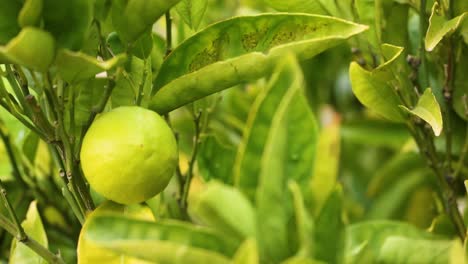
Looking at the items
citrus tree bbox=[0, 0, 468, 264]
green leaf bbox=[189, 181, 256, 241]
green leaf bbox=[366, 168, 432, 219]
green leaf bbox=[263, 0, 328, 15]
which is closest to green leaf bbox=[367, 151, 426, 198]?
green leaf bbox=[366, 168, 432, 219]

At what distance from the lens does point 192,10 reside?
747 millimetres

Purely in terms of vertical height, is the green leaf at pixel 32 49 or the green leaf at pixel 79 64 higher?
the green leaf at pixel 32 49

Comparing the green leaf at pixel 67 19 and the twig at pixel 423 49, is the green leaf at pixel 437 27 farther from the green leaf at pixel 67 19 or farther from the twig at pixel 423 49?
the green leaf at pixel 67 19

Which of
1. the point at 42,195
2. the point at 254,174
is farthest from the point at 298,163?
the point at 42,195

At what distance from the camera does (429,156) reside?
0.83 m

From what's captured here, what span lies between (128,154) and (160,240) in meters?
0.11

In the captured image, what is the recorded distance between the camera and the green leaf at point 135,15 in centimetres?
58

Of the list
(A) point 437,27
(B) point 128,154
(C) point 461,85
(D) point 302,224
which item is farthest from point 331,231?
(C) point 461,85

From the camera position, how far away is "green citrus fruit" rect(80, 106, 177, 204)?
22.9 inches

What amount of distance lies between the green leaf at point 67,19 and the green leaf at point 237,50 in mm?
102

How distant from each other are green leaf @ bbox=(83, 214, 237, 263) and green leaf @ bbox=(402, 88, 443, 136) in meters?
0.26

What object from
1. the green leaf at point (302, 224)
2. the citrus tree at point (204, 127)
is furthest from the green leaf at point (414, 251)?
the green leaf at point (302, 224)

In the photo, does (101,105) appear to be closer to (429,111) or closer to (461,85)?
(429,111)

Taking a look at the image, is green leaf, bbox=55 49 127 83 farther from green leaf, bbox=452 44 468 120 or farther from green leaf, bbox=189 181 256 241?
green leaf, bbox=452 44 468 120
